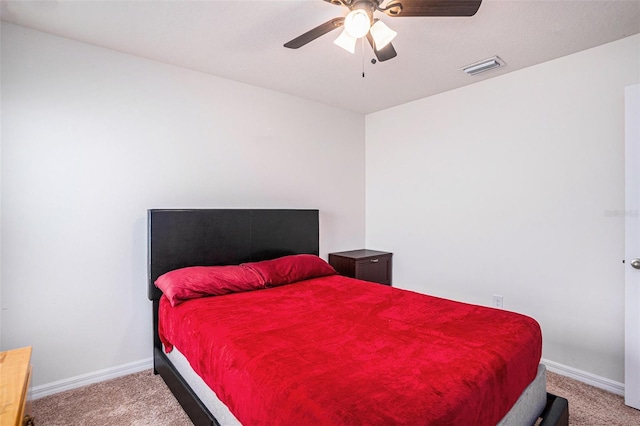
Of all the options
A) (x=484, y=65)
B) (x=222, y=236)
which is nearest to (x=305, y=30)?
(x=484, y=65)

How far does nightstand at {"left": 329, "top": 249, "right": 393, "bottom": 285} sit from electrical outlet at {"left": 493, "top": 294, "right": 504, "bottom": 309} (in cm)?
121

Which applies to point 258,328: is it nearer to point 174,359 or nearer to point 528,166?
point 174,359

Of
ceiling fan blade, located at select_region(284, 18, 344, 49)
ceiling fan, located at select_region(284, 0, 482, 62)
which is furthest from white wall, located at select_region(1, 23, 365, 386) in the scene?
ceiling fan, located at select_region(284, 0, 482, 62)

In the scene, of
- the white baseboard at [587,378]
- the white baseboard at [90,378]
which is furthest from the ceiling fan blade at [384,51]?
the white baseboard at [90,378]

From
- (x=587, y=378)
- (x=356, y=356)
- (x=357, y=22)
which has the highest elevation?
(x=357, y=22)

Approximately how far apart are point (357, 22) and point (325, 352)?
1.65 meters

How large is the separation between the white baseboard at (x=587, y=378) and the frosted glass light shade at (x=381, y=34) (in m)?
2.86

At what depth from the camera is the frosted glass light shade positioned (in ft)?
5.89

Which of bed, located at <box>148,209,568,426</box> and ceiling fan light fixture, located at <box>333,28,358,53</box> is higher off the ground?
ceiling fan light fixture, located at <box>333,28,358,53</box>

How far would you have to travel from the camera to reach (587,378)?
2.52 meters

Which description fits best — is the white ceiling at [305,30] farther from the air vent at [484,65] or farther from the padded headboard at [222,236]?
the padded headboard at [222,236]

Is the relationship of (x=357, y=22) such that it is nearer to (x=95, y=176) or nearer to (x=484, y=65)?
(x=484, y=65)

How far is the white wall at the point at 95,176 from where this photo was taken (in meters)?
2.21

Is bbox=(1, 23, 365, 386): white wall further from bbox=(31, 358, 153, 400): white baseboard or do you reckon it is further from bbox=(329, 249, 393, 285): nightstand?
bbox=(329, 249, 393, 285): nightstand
